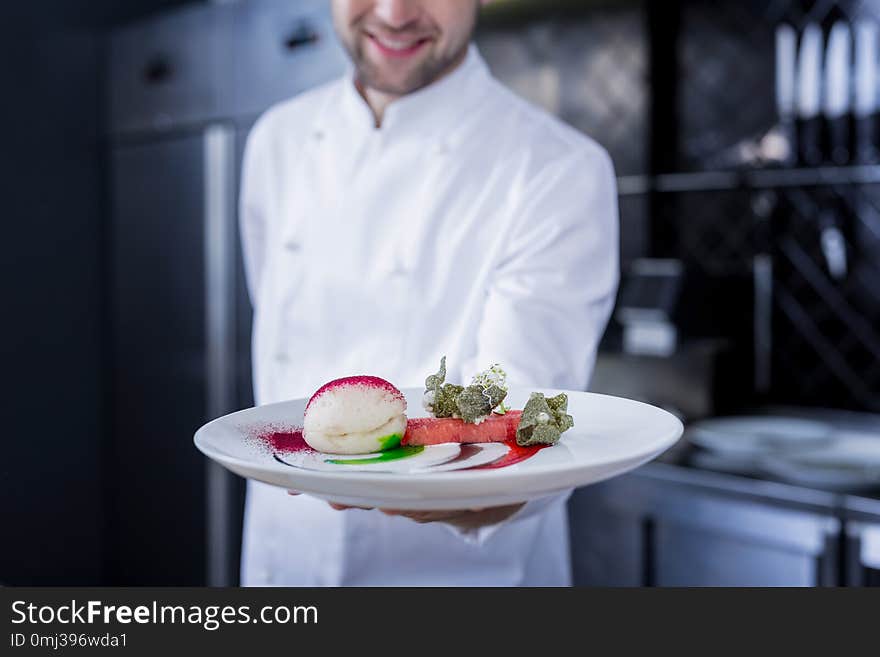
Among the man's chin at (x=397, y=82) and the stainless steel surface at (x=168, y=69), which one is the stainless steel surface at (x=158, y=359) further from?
the man's chin at (x=397, y=82)

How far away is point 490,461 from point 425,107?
16.9 inches

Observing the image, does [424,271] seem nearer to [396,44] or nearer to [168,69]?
[396,44]

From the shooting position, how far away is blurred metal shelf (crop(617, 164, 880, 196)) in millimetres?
1725

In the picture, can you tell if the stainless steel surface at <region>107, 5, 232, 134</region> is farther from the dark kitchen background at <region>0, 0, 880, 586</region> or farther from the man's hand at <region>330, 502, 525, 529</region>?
the man's hand at <region>330, 502, 525, 529</region>

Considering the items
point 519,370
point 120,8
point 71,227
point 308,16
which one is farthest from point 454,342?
point 120,8

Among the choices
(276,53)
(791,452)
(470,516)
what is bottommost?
(791,452)

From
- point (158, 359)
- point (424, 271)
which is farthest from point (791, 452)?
point (158, 359)

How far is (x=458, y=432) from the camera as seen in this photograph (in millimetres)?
583

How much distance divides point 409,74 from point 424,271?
17 centimetres

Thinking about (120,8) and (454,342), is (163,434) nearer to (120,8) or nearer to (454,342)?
(120,8)

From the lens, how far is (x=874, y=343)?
5.80 feet

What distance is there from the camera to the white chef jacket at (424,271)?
788 millimetres

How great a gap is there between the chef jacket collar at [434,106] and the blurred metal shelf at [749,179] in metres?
0.98

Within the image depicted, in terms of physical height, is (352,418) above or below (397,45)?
below
